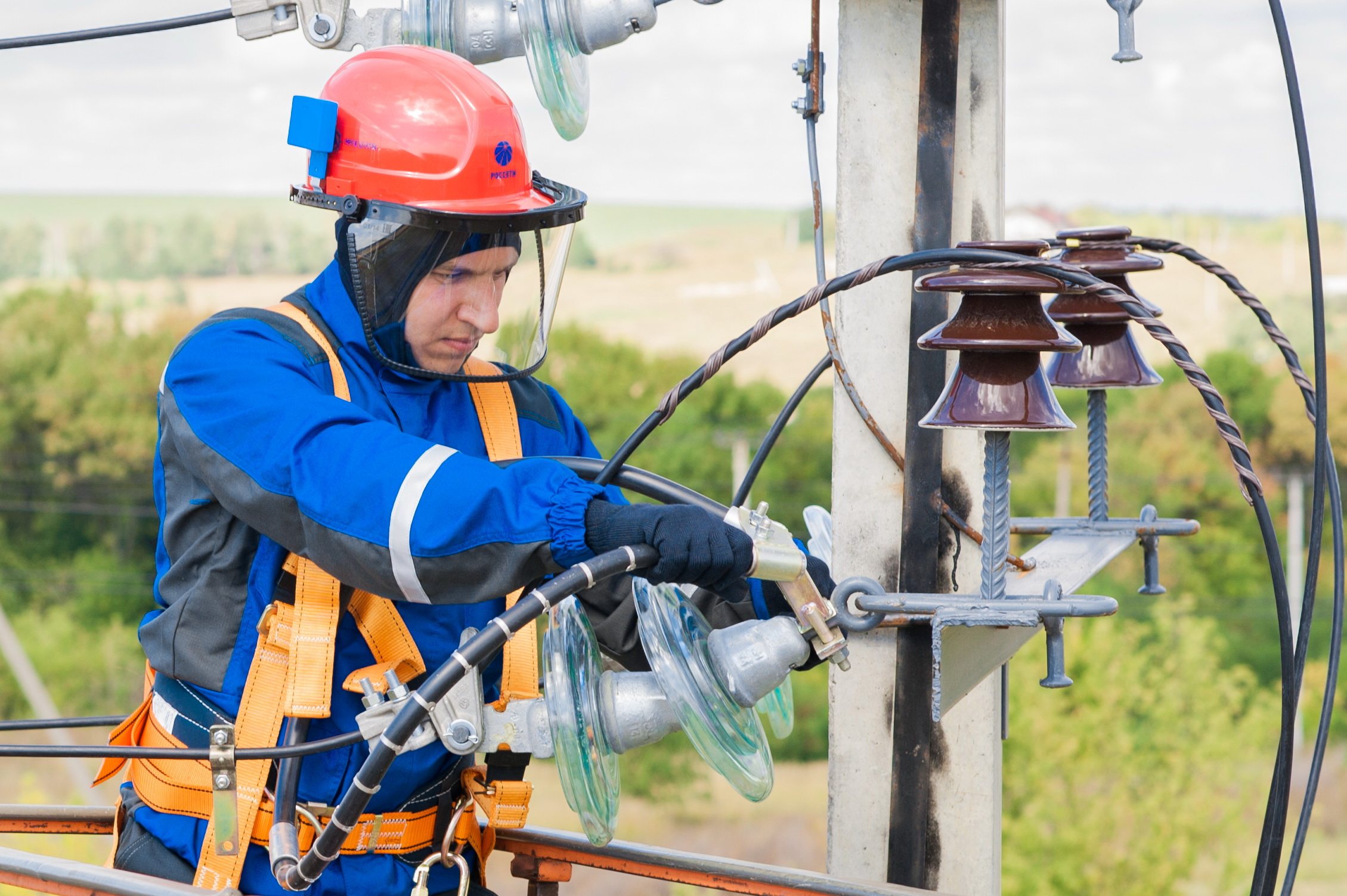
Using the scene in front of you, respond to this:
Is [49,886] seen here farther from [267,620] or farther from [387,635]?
[387,635]

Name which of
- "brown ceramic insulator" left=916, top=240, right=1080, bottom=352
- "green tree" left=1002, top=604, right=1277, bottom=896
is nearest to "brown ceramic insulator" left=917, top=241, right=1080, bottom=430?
"brown ceramic insulator" left=916, top=240, right=1080, bottom=352

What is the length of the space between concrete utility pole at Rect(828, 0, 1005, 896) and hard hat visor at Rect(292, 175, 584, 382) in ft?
1.96

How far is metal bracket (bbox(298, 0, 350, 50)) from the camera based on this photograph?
2.61m

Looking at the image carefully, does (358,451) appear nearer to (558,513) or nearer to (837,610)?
(558,513)

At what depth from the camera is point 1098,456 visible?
8.62 feet

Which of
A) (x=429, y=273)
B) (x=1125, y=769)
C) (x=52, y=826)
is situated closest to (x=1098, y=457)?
(x=429, y=273)

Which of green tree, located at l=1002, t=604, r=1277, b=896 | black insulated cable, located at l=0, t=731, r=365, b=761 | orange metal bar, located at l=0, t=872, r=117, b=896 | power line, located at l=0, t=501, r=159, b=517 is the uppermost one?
black insulated cable, located at l=0, t=731, r=365, b=761

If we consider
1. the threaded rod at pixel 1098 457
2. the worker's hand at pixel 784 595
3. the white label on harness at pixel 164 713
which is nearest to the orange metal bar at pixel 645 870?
the worker's hand at pixel 784 595

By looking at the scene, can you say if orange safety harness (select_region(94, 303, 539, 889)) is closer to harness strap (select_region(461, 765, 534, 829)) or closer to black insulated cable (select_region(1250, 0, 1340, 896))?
harness strap (select_region(461, 765, 534, 829))

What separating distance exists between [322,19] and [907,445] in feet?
4.76

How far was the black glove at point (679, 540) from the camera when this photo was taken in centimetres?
184

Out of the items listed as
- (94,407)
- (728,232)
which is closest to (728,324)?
(728,232)

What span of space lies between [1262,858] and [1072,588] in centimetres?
51

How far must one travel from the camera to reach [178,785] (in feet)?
7.45
